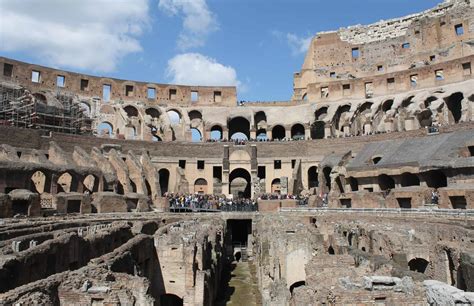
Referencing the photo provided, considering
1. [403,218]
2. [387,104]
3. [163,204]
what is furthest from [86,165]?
[387,104]

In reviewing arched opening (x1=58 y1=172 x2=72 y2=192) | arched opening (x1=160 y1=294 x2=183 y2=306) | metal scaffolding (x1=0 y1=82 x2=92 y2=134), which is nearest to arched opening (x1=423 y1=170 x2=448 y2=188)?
arched opening (x1=160 y1=294 x2=183 y2=306)

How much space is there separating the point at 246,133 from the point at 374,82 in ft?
56.7

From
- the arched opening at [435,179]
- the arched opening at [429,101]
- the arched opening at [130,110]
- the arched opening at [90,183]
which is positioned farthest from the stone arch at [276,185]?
the arched opening at [130,110]

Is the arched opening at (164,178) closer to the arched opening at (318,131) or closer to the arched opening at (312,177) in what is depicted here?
the arched opening at (312,177)

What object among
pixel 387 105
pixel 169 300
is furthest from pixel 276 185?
pixel 169 300

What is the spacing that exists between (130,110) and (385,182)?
107 feet

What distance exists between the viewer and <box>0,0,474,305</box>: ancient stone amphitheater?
936 cm

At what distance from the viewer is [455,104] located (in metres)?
46.3

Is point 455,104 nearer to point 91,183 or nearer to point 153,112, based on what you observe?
point 153,112

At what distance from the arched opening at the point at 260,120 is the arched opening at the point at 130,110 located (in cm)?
1508

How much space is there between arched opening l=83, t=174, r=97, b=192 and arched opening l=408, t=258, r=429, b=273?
2495 cm

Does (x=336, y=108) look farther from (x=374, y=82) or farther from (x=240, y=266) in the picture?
(x=240, y=266)

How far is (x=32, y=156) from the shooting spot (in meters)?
32.3

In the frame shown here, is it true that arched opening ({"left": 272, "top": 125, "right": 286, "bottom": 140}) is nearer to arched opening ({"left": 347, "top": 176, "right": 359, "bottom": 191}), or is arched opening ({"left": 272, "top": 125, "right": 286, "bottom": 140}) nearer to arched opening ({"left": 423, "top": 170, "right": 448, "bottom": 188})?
arched opening ({"left": 347, "top": 176, "right": 359, "bottom": 191})
